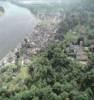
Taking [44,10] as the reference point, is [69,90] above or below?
below

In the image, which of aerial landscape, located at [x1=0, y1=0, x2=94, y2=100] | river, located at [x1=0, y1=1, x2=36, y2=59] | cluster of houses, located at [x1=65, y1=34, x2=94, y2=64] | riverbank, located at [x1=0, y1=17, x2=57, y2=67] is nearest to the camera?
aerial landscape, located at [x1=0, y1=0, x2=94, y2=100]

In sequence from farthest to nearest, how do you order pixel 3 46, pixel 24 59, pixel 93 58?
pixel 3 46
pixel 24 59
pixel 93 58

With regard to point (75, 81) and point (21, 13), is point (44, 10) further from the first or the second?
point (75, 81)

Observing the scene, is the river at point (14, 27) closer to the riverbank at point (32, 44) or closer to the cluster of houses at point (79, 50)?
the riverbank at point (32, 44)

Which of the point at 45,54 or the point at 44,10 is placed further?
the point at 44,10

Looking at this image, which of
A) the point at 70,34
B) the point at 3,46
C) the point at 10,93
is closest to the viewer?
the point at 10,93

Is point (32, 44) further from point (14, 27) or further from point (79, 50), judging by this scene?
point (14, 27)

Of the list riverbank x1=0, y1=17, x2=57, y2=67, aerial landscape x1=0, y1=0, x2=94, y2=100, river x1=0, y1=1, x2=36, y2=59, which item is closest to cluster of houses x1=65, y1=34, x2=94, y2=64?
aerial landscape x1=0, y1=0, x2=94, y2=100

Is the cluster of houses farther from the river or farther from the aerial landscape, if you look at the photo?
the river

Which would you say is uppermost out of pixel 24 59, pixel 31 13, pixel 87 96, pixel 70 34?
pixel 31 13

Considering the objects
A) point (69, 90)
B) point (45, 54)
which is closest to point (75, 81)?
point (69, 90)
